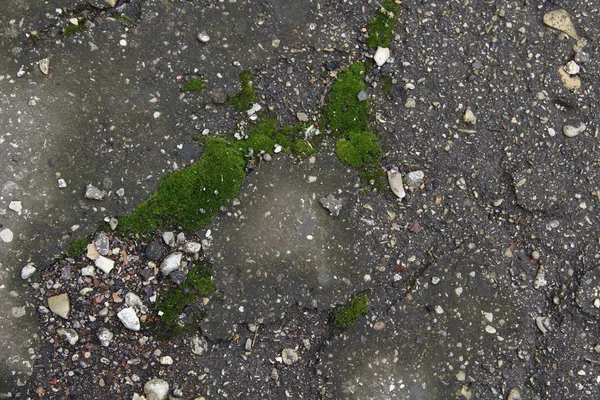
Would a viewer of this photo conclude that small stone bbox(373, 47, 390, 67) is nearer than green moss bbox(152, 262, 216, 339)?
No

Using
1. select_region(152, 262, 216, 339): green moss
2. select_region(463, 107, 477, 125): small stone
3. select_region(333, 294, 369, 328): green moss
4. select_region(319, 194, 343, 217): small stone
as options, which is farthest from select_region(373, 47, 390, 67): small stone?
select_region(152, 262, 216, 339): green moss

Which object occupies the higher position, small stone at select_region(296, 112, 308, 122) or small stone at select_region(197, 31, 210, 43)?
small stone at select_region(197, 31, 210, 43)

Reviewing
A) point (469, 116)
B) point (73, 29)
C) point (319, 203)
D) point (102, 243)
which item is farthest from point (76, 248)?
point (469, 116)

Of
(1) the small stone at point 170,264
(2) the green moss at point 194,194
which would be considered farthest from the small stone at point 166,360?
(2) the green moss at point 194,194

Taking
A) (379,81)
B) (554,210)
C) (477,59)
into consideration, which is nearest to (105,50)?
(379,81)

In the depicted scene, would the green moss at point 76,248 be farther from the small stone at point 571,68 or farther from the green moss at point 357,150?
the small stone at point 571,68

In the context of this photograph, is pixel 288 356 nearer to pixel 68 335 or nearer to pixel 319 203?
pixel 319 203

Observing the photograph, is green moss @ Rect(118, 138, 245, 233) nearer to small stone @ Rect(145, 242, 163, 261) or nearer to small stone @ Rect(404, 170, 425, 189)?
small stone @ Rect(145, 242, 163, 261)
